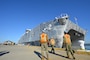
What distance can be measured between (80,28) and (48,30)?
800cm

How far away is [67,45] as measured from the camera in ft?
37.0

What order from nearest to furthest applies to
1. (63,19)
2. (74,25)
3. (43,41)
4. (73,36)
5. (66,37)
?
(43,41) < (66,37) < (63,19) < (74,25) < (73,36)

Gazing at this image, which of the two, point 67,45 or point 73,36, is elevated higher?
point 73,36

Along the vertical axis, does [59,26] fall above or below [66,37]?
above

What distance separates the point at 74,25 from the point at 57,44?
659cm

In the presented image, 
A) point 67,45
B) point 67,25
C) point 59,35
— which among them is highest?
point 67,25

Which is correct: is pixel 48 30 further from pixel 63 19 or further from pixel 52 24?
pixel 63 19

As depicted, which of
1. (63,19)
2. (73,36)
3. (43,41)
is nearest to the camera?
(43,41)

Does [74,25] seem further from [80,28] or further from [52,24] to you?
[52,24]

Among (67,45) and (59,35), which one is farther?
(59,35)

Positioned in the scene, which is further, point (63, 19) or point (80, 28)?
point (80, 28)

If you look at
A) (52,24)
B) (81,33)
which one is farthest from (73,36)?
(52,24)

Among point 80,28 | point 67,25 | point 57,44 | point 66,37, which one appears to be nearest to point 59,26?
point 67,25

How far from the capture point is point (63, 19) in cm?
3506
